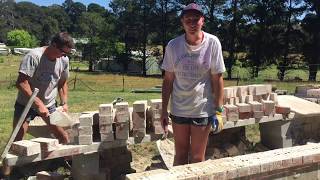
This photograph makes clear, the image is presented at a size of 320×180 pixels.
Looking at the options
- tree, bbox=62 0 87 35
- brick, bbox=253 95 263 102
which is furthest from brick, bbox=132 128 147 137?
tree, bbox=62 0 87 35

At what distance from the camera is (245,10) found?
4325cm

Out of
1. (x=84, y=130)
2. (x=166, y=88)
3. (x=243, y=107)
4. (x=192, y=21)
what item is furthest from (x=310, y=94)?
(x=192, y=21)

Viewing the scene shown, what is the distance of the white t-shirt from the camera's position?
427 centimetres

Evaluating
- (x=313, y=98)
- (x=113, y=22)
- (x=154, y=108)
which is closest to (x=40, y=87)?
(x=154, y=108)

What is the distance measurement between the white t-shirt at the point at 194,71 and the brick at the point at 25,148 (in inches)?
60.2

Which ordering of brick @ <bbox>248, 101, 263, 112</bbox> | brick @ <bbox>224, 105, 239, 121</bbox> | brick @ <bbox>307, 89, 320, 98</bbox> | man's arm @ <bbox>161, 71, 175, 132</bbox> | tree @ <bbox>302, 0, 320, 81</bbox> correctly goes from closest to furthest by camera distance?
man's arm @ <bbox>161, 71, 175, 132</bbox> < brick @ <bbox>224, 105, 239, 121</bbox> < brick @ <bbox>248, 101, 263, 112</bbox> < brick @ <bbox>307, 89, 320, 98</bbox> < tree @ <bbox>302, 0, 320, 81</bbox>

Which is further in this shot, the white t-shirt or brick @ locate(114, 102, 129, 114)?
brick @ locate(114, 102, 129, 114)

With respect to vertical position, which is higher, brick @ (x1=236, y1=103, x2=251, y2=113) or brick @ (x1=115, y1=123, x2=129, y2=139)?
brick @ (x1=236, y1=103, x2=251, y2=113)

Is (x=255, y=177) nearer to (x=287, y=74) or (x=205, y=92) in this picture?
(x=205, y=92)

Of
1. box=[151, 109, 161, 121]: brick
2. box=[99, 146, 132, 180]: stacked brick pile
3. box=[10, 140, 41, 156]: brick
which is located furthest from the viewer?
box=[99, 146, 132, 180]: stacked brick pile

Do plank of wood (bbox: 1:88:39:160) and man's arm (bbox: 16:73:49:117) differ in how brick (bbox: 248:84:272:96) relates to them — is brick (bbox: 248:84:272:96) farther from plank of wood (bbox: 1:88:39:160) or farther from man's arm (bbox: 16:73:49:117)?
plank of wood (bbox: 1:88:39:160)

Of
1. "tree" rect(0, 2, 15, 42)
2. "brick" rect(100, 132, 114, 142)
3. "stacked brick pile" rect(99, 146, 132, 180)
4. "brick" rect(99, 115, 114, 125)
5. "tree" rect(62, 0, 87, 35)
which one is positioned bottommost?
"stacked brick pile" rect(99, 146, 132, 180)

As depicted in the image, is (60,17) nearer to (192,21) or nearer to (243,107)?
(243,107)

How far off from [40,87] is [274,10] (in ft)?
128
